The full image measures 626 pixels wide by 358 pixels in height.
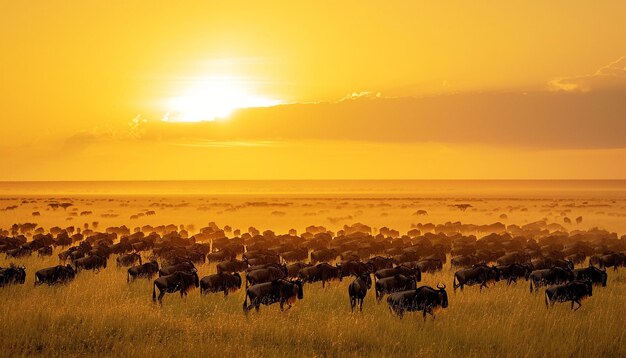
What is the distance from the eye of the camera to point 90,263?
23.9 meters

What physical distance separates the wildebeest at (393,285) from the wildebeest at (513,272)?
14.6ft

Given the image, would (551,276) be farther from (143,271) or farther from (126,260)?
(126,260)

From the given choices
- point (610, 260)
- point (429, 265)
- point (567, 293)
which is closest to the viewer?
point (567, 293)

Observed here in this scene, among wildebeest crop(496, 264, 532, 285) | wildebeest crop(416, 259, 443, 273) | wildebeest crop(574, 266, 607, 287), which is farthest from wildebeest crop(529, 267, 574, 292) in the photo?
wildebeest crop(416, 259, 443, 273)

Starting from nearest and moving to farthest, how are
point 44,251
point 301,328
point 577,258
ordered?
point 301,328, point 577,258, point 44,251

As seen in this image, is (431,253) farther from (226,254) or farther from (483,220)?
(483,220)

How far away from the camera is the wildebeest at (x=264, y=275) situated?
63.9ft

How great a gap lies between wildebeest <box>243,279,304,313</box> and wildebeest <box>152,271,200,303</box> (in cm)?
275

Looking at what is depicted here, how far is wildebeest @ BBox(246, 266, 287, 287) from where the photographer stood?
19477 mm

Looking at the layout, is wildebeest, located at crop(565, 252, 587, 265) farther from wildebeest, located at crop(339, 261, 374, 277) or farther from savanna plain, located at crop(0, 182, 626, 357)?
wildebeest, located at crop(339, 261, 374, 277)

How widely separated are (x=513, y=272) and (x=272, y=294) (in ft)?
29.9

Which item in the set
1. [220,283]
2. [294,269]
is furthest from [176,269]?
[294,269]

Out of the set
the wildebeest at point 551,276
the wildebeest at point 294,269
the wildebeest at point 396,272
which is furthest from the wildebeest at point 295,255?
the wildebeest at point 551,276

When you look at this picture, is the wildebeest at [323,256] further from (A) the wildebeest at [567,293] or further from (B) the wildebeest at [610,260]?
(A) the wildebeest at [567,293]
